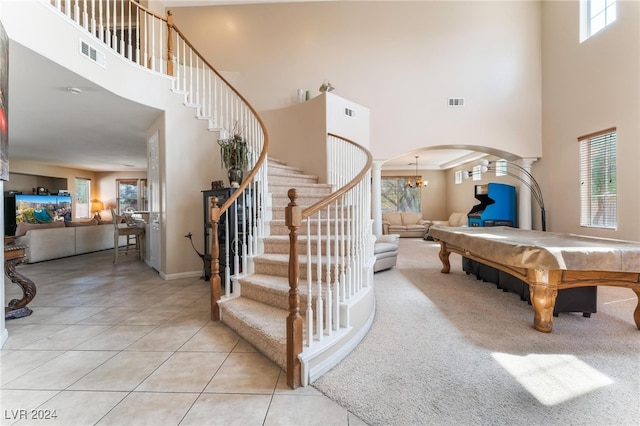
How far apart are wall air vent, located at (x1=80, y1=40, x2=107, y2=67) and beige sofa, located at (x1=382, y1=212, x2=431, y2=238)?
817 cm

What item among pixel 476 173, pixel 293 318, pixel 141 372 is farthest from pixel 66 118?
pixel 476 173

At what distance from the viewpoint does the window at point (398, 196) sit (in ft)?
35.9

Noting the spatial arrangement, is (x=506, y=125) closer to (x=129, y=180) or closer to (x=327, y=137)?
(x=327, y=137)

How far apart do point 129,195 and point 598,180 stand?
12.9m

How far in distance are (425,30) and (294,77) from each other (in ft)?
9.97

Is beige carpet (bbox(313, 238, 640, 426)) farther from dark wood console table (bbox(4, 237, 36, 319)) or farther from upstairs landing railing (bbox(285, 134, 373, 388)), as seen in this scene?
dark wood console table (bbox(4, 237, 36, 319))

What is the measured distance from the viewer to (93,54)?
3.09 metres

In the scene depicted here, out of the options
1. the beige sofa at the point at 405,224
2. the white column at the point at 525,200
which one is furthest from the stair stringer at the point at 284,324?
the beige sofa at the point at 405,224

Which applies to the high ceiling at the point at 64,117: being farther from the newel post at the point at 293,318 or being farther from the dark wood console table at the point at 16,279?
the newel post at the point at 293,318

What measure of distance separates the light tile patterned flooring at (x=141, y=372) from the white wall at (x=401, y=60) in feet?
16.0

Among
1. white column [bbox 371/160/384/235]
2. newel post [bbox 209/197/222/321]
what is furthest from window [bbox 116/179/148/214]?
newel post [bbox 209/197/222/321]

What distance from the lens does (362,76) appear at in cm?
602

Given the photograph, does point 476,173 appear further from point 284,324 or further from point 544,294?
point 284,324

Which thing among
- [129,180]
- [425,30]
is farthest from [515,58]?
[129,180]
